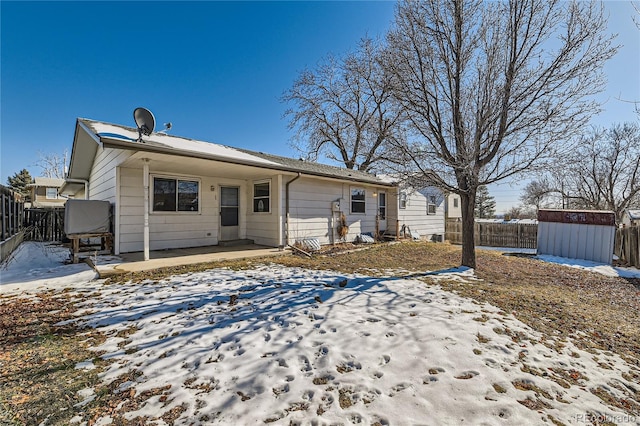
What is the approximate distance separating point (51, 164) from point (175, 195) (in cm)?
3441

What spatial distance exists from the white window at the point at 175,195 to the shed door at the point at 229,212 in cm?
90

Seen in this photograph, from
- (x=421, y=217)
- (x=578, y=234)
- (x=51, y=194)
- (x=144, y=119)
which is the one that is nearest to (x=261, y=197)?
(x=144, y=119)

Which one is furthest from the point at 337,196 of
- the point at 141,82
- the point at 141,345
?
the point at 141,82

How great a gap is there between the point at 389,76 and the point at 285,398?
6684mm

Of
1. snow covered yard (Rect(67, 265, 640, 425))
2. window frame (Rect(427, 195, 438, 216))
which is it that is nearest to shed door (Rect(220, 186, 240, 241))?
snow covered yard (Rect(67, 265, 640, 425))

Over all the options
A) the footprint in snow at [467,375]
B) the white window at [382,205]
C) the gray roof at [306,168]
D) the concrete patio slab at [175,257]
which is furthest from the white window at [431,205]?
the footprint in snow at [467,375]

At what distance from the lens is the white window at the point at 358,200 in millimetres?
11320

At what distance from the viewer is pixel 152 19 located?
344 inches

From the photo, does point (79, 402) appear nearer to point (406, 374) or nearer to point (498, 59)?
point (406, 374)

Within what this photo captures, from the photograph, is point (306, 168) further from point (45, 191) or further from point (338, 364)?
point (45, 191)

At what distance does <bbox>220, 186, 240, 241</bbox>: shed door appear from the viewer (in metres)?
9.39

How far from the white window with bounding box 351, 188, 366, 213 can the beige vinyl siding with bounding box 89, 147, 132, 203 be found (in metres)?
7.75

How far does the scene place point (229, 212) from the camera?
31.5ft

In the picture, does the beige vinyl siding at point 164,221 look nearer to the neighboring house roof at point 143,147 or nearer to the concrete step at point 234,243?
the concrete step at point 234,243
